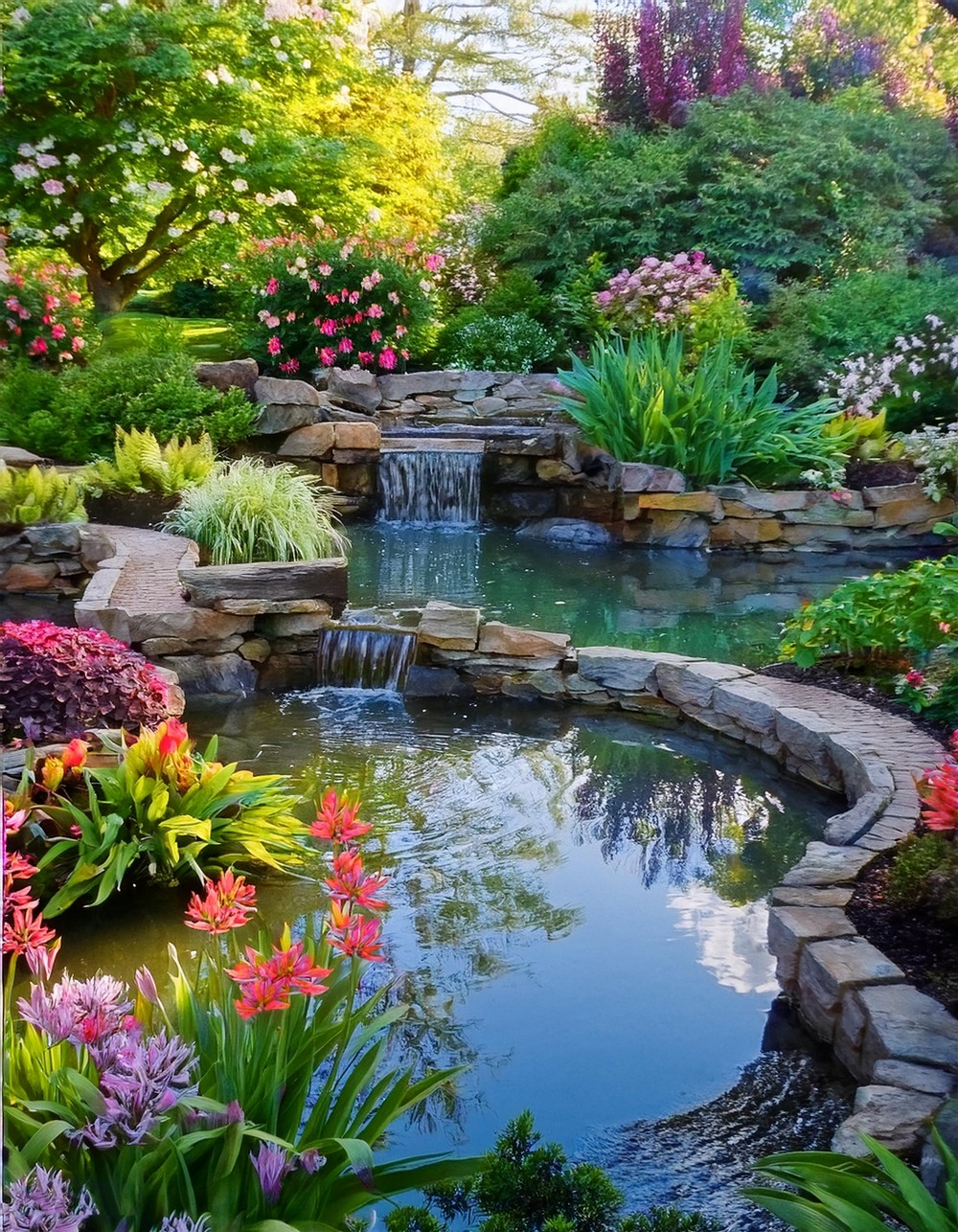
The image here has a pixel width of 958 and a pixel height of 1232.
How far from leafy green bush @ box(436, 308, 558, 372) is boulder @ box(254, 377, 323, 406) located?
93.3 inches

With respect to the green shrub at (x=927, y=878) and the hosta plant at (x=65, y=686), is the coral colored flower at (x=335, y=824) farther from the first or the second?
the hosta plant at (x=65, y=686)

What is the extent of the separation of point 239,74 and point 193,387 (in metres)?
4.54

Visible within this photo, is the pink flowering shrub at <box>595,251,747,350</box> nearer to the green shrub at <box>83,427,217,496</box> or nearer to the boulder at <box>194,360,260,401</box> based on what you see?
the boulder at <box>194,360,260,401</box>

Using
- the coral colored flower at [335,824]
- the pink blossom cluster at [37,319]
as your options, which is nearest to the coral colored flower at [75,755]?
the coral colored flower at [335,824]

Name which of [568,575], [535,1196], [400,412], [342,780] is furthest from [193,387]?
[535,1196]

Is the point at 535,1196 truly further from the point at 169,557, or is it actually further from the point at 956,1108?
the point at 169,557

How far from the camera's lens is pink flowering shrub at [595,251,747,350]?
34.0 feet

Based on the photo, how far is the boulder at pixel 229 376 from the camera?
945cm

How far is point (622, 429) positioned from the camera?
357 inches

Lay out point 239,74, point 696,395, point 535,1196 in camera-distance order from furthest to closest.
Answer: point 239,74 → point 696,395 → point 535,1196

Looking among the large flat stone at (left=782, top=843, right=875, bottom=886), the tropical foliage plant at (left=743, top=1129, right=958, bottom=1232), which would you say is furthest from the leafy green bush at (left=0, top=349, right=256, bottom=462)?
the tropical foliage plant at (left=743, top=1129, right=958, bottom=1232)

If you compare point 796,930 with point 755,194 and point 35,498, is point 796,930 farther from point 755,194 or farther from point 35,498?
point 755,194

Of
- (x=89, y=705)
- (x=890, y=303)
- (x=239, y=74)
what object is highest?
(x=239, y=74)

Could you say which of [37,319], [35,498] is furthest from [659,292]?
[35,498]
